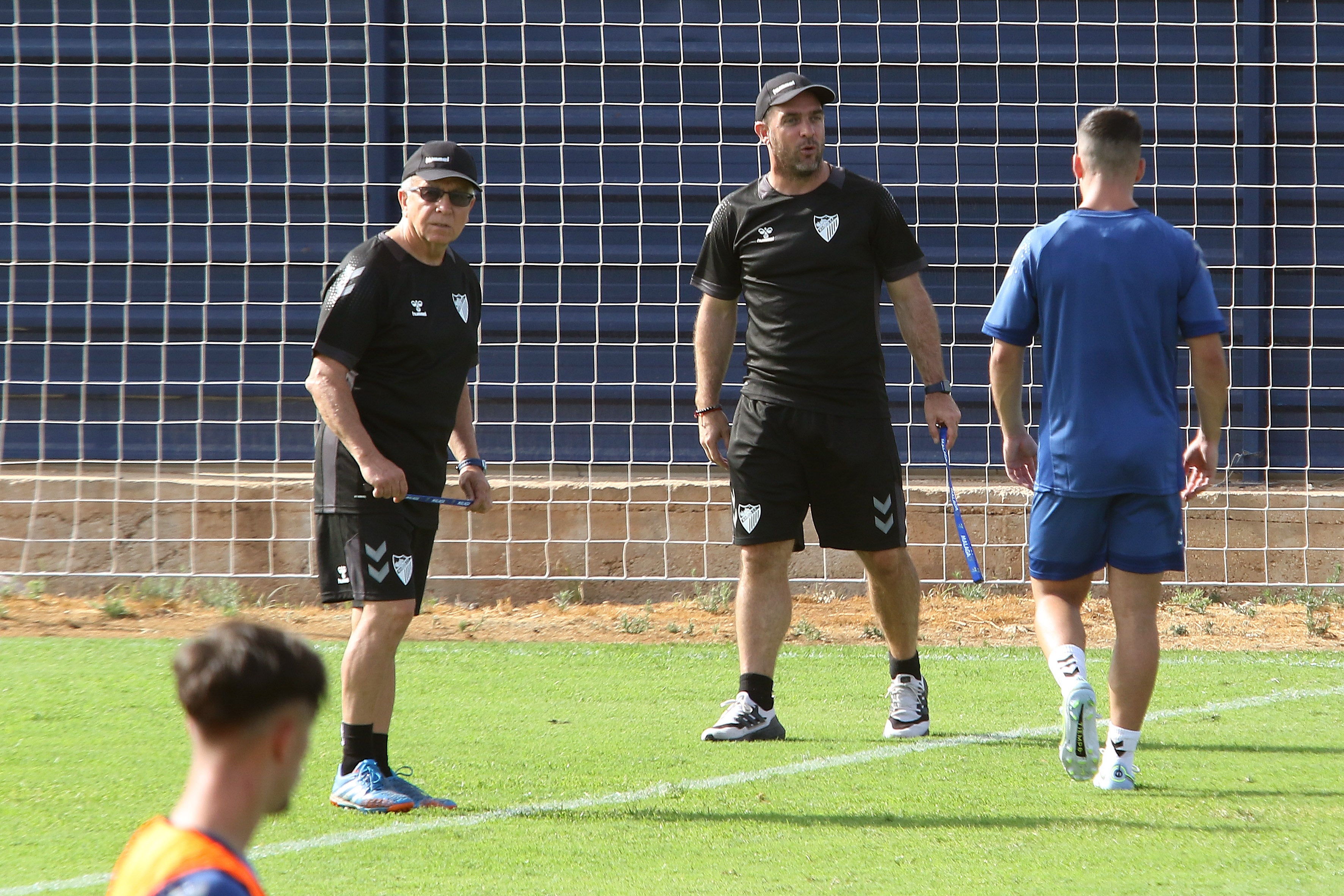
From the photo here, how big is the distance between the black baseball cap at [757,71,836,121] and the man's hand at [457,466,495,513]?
164cm

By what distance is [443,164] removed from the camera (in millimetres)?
4012

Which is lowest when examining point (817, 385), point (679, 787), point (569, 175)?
point (679, 787)

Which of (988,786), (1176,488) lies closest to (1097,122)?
(1176,488)

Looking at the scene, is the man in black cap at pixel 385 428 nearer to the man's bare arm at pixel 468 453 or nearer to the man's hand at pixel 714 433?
the man's bare arm at pixel 468 453

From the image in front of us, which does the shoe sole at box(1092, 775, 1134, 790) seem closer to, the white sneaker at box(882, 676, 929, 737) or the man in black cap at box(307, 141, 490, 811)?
the white sneaker at box(882, 676, 929, 737)

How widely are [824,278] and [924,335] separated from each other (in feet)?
1.35

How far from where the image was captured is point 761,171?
9.50 m

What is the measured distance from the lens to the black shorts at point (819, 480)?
5113 mm

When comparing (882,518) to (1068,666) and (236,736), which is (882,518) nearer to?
(1068,666)

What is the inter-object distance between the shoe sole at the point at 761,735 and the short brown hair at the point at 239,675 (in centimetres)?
343

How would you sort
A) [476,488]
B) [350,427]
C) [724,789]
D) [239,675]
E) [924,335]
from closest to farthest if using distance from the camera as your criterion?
[239,675] < [350,427] < [724,789] < [476,488] < [924,335]

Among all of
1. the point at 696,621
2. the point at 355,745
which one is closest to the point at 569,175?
the point at 696,621

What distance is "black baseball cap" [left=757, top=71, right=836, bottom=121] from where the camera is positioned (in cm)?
495

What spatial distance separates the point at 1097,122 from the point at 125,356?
Answer: 24.6 ft
